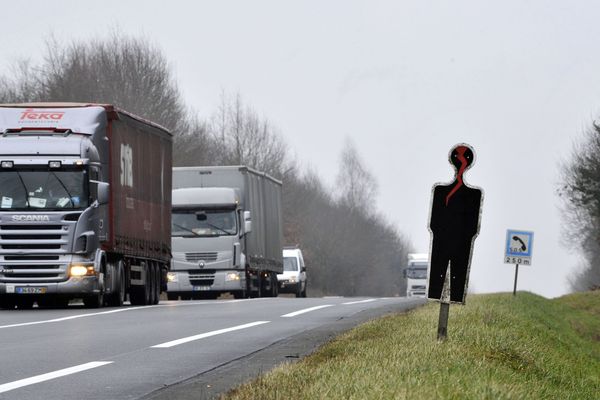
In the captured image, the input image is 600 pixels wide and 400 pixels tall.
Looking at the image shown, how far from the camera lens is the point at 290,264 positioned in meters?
58.9

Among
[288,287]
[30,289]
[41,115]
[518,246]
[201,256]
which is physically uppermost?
[41,115]

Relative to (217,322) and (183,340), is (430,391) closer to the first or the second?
(183,340)

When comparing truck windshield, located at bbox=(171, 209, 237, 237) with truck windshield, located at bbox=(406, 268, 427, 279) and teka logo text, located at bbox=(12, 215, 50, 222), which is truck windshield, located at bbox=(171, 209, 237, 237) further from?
truck windshield, located at bbox=(406, 268, 427, 279)

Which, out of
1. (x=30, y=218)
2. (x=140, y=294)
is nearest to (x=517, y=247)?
(x=140, y=294)

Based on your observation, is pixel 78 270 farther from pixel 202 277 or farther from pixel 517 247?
pixel 517 247

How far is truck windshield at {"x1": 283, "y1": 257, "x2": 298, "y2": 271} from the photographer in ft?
192

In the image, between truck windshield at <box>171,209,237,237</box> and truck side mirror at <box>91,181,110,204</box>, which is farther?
truck windshield at <box>171,209,237,237</box>

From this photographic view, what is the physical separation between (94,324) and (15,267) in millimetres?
7123

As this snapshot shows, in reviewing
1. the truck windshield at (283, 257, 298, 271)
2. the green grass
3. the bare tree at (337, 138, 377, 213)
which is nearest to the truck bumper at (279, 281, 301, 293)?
the truck windshield at (283, 257, 298, 271)

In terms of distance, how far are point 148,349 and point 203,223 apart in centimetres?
2617

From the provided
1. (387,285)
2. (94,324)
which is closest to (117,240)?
(94,324)

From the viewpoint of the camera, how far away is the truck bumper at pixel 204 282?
40.8 meters

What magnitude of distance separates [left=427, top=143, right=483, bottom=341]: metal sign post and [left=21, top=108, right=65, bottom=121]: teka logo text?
1537cm

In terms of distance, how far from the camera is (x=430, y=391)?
8.47 metres
